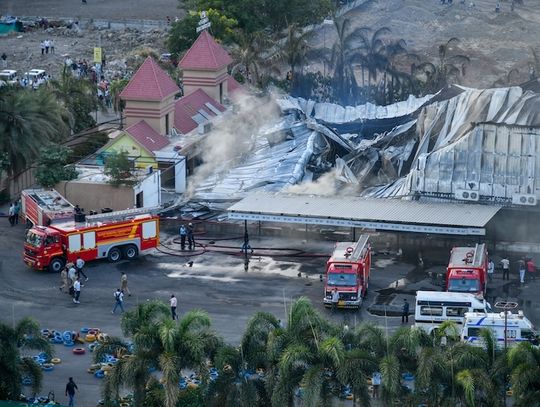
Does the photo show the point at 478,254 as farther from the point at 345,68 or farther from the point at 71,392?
the point at 345,68

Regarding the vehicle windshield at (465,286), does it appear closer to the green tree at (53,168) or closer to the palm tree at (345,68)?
the green tree at (53,168)

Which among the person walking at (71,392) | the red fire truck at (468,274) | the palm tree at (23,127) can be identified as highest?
the palm tree at (23,127)

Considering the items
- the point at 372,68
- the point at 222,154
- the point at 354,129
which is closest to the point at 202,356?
the point at 222,154

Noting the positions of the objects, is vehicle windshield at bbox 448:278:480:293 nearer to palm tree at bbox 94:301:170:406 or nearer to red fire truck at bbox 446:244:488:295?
red fire truck at bbox 446:244:488:295

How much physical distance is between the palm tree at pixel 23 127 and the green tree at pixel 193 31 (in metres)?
26.6

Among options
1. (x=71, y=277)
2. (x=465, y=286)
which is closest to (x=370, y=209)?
(x=465, y=286)

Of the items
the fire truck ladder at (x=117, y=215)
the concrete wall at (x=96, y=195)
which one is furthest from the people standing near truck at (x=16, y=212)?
the fire truck ladder at (x=117, y=215)

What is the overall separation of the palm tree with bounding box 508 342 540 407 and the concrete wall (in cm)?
2630

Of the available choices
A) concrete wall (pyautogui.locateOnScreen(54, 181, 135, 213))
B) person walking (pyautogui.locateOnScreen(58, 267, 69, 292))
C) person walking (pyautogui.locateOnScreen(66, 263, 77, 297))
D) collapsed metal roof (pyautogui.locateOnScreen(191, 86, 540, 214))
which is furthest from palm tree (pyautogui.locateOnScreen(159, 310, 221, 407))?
concrete wall (pyautogui.locateOnScreen(54, 181, 135, 213))

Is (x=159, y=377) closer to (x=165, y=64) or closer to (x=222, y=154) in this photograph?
(x=222, y=154)

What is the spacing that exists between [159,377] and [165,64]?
44673mm

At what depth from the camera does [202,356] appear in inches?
1729

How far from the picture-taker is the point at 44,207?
205ft

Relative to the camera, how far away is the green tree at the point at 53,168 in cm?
6581
